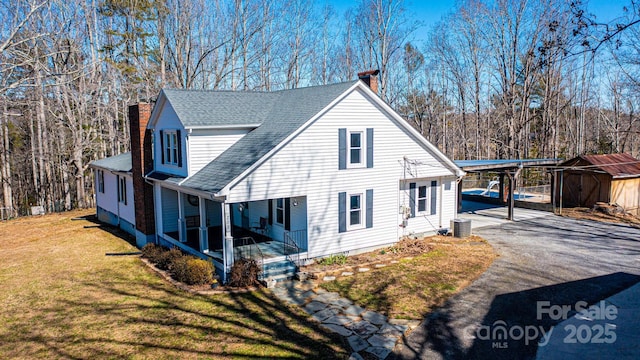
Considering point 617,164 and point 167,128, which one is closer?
point 167,128

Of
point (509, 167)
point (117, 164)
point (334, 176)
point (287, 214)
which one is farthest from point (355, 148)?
point (117, 164)

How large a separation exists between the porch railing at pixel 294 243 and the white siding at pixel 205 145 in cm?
410

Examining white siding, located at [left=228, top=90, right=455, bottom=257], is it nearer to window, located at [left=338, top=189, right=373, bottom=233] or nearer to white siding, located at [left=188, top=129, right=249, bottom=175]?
window, located at [left=338, top=189, right=373, bottom=233]

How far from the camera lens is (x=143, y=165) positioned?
18.1m

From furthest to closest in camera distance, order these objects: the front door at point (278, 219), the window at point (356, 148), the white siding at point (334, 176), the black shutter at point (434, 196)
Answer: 1. the black shutter at point (434, 196)
2. the front door at point (278, 219)
3. the window at point (356, 148)
4. the white siding at point (334, 176)

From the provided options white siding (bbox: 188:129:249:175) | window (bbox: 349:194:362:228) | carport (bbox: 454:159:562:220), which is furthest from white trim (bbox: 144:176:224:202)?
carport (bbox: 454:159:562:220)

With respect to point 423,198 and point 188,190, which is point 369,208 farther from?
point 188,190

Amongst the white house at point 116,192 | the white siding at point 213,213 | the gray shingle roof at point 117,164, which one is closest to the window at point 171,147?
the white siding at point 213,213

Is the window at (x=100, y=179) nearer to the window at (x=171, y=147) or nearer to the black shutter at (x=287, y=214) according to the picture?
the window at (x=171, y=147)

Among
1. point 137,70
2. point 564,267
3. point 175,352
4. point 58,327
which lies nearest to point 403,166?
point 564,267

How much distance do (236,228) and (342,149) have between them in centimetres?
619

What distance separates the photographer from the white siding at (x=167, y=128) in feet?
51.7

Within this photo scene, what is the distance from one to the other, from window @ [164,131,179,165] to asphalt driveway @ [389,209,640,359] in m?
11.4

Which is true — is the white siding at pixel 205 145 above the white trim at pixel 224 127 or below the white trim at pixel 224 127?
below
